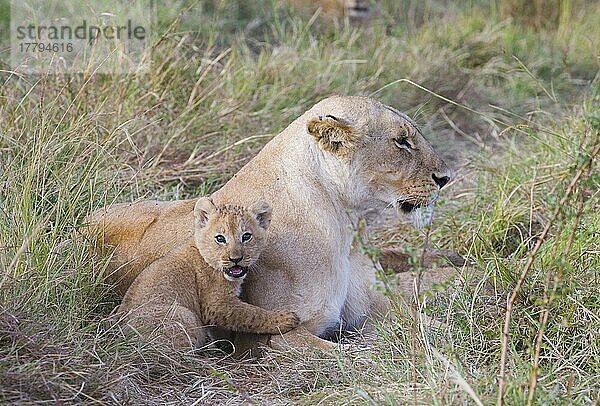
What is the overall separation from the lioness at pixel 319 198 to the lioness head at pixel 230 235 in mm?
175

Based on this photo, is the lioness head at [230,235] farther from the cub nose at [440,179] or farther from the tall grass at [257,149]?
the cub nose at [440,179]

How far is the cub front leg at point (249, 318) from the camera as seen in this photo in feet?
12.8

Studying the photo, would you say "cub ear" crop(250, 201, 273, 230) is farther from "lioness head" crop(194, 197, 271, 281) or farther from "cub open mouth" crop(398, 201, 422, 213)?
"cub open mouth" crop(398, 201, 422, 213)

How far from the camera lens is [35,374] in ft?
10.8

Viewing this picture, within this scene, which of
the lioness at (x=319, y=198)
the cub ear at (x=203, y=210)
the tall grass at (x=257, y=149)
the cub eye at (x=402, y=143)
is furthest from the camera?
the cub eye at (x=402, y=143)

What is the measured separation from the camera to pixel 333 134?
161 inches

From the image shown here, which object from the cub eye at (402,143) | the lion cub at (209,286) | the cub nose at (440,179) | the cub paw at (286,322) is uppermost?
the cub eye at (402,143)

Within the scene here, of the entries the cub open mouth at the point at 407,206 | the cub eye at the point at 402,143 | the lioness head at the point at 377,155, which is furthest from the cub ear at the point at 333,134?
the cub open mouth at the point at 407,206

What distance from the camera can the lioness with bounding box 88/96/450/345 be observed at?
13.4 ft

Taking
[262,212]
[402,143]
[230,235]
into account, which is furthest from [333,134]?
[230,235]

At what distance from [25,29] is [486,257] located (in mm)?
4368

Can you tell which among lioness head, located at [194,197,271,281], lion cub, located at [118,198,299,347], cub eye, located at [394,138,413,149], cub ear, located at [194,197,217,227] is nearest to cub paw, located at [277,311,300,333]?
lion cub, located at [118,198,299,347]

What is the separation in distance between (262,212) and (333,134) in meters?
0.44

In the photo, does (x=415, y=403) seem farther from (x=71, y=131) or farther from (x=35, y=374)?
(x=71, y=131)
